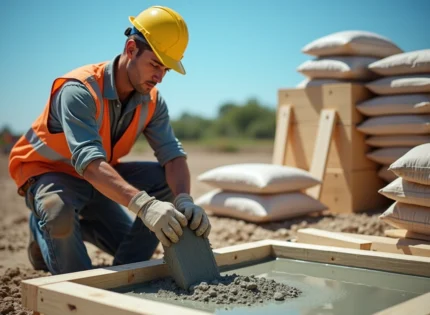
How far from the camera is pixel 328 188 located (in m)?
5.21

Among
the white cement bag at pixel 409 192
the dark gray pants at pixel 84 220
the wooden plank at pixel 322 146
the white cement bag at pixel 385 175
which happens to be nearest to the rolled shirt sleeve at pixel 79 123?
the dark gray pants at pixel 84 220

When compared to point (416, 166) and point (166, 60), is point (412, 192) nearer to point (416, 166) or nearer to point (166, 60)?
point (416, 166)

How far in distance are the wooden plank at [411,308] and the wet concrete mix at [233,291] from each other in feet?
1.78

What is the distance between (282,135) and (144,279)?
3165 mm

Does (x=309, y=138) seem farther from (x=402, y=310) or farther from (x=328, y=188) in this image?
(x=402, y=310)

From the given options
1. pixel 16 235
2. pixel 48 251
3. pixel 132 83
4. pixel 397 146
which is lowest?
pixel 16 235

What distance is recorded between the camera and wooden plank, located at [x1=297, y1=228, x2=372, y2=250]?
2.94 m

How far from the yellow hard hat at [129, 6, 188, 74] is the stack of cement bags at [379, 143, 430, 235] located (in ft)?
4.37

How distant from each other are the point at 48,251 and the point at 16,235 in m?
1.98

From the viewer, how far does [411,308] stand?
1813 millimetres

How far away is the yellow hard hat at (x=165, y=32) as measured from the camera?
281cm

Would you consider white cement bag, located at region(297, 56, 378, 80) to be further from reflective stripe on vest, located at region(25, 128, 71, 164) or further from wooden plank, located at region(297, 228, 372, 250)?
reflective stripe on vest, located at region(25, 128, 71, 164)

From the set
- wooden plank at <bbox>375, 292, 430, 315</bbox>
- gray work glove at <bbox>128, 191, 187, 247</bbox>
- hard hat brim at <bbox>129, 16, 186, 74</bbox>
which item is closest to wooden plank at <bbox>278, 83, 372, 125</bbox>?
hard hat brim at <bbox>129, 16, 186, 74</bbox>

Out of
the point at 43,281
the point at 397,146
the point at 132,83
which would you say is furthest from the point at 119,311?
the point at 397,146
